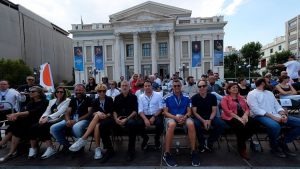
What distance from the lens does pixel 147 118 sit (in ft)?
18.1

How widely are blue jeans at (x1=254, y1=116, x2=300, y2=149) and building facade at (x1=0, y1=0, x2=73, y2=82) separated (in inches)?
1941

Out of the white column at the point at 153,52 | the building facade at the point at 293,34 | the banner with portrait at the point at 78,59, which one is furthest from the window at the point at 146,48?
the building facade at the point at 293,34

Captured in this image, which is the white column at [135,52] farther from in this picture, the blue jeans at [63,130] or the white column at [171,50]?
the blue jeans at [63,130]

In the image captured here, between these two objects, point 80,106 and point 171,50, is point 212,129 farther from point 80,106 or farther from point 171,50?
point 171,50

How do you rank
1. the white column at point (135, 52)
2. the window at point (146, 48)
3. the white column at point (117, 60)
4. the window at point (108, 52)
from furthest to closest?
the window at point (146, 48), the window at point (108, 52), the white column at point (117, 60), the white column at point (135, 52)

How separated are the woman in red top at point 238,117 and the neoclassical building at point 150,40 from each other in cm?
3836

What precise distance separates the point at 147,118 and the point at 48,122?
2318 mm

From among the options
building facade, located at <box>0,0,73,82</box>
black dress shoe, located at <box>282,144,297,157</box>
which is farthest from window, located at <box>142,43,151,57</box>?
black dress shoe, located at <box>282,144,297,157</box>

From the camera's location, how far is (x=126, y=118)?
535 cm

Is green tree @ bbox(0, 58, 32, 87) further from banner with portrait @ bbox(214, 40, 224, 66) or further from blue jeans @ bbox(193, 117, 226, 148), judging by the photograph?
blue jeans @ bbox(193, 117, 226, 148)

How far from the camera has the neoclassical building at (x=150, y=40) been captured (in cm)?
4469

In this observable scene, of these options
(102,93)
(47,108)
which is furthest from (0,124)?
(102,93)

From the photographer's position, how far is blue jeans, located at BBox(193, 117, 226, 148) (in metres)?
5.03

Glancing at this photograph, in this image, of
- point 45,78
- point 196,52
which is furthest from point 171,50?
point 45,78
